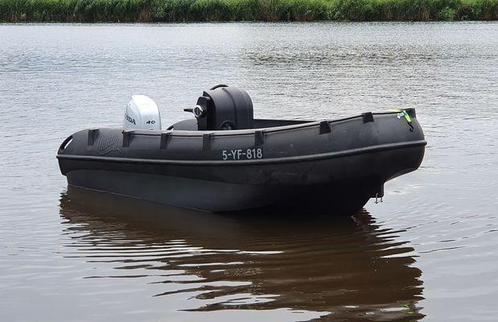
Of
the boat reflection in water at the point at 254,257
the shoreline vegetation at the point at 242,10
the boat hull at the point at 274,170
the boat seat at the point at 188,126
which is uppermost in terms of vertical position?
the shoreline vegetation at the point at 242,10

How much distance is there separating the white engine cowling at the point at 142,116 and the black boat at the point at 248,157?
0.04ft

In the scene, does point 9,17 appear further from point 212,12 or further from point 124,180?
point 124,180

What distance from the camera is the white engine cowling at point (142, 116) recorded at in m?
10.6

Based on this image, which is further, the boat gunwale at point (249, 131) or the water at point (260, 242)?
the boat gunwale at point (249, 131)

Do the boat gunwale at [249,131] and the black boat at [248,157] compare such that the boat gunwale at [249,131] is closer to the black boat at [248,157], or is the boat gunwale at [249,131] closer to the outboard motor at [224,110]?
the black boat at [248,157]

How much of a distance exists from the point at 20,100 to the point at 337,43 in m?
18.3

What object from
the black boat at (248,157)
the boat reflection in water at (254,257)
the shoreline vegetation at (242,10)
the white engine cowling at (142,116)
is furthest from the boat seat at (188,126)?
the shoreline vegetation at (242,10)

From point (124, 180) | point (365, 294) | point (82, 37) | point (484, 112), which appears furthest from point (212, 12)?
point (365, 294)

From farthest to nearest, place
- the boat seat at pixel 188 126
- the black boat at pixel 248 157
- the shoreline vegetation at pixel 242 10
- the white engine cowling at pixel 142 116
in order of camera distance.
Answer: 1. the shoreline vegetation at pixel 242 10
2. the boat seat at pixel 188 126
3. the white engine cowling at pixel 142 116
4. the black boat at pixel 248 157

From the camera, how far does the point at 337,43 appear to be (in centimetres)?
3594

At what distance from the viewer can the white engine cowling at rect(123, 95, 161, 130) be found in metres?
10.6

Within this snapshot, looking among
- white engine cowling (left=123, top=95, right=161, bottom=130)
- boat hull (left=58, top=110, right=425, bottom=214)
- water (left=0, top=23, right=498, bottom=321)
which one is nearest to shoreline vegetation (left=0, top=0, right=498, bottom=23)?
water (left=0, top=23, right=498, bottom=321)

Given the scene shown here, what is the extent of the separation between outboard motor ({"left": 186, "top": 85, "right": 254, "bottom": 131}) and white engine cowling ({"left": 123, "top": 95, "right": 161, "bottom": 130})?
808 mm

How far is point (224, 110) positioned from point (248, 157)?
3.08 ft
